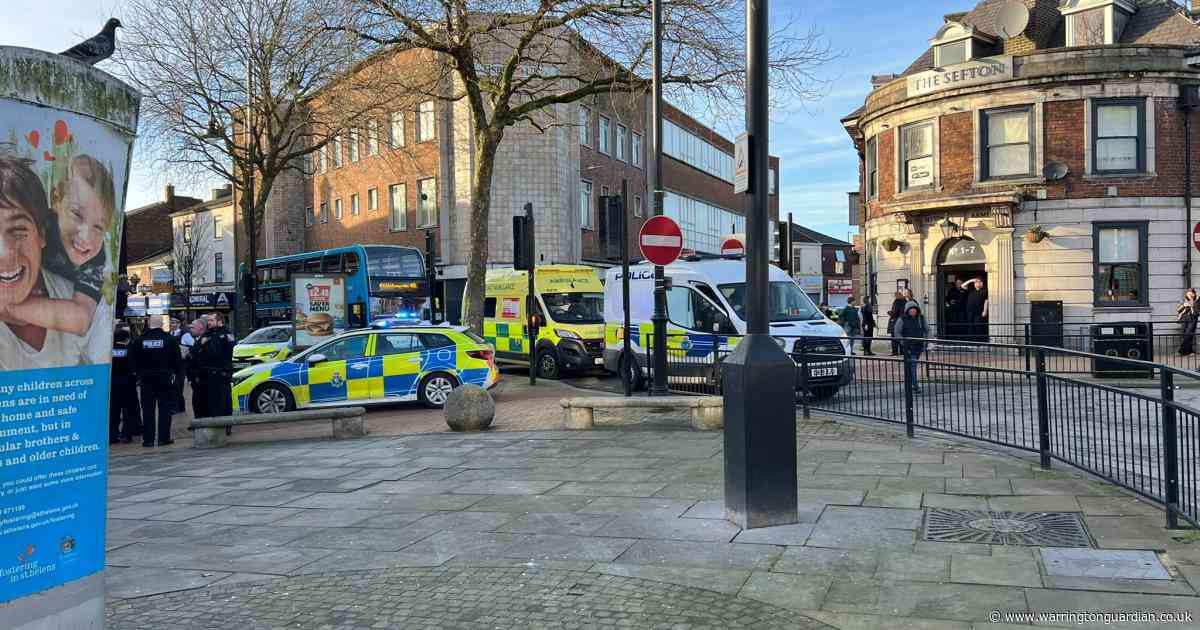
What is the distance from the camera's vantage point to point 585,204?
1446 inches

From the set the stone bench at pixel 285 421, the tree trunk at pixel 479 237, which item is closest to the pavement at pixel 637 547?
the stone bench at pixel 285 421

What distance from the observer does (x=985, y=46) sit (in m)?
25.6

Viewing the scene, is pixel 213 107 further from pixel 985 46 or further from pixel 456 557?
pixel 456 557

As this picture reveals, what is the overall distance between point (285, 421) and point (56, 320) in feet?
29.0

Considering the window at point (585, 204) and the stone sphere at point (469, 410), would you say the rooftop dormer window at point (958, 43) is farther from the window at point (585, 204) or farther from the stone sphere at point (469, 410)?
the stone sphere at point (469, 410)

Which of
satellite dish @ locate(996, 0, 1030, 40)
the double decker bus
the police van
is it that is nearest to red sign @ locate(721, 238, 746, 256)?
the police van

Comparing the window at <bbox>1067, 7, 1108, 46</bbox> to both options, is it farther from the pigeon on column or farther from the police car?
the pigeon on column

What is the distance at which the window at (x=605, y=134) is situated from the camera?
38.1 metres

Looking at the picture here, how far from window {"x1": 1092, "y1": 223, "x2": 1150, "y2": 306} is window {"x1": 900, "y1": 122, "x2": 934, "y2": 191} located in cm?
448

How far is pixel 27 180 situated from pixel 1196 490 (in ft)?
20.1

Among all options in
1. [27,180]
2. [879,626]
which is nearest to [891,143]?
[879,626]

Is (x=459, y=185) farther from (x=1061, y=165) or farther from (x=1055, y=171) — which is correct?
(x=1061, y=165)

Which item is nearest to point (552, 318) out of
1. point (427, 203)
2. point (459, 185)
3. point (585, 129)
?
point (459, 185)

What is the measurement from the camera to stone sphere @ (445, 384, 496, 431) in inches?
458
